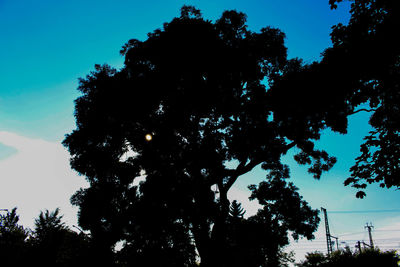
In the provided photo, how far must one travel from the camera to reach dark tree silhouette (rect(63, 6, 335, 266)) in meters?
13.4

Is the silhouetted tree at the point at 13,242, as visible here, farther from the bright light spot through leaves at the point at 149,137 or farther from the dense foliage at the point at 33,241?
the bright light spot through leaves at the point at 149,137

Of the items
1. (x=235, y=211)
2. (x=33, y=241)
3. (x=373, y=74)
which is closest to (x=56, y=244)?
(x=33, y=241)

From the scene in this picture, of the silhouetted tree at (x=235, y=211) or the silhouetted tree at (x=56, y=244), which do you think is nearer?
the silhouetted tree at (x=235, y=211)

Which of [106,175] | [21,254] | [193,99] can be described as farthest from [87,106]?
[21,254]

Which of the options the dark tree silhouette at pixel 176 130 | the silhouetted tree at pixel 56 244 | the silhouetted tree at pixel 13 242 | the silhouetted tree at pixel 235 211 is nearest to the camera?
the silhouetted tree at pixel 235 211

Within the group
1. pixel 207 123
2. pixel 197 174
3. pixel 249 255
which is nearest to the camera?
pixel 249 255

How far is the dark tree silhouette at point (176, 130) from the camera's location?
13.4 metres

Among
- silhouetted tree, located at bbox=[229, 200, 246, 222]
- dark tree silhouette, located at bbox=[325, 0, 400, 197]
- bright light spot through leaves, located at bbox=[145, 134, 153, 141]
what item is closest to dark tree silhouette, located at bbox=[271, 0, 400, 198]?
dark tree silhouette, located at bbox=[325, 0, 400, 197]

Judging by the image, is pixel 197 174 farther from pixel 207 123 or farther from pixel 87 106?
pixel 87 106

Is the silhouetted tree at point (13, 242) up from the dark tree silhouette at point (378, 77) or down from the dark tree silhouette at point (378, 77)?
down

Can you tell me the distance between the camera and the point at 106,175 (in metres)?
15.1

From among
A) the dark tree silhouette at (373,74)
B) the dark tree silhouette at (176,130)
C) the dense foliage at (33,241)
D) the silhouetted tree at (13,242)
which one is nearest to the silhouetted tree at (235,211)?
the dark tree silhouette at (373,74)

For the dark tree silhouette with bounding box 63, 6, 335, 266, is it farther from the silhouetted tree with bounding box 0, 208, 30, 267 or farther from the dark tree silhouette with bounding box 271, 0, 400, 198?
the silhouetted tree with bounding box 0, 208, 30, 267

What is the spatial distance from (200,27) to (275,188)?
14645mm
